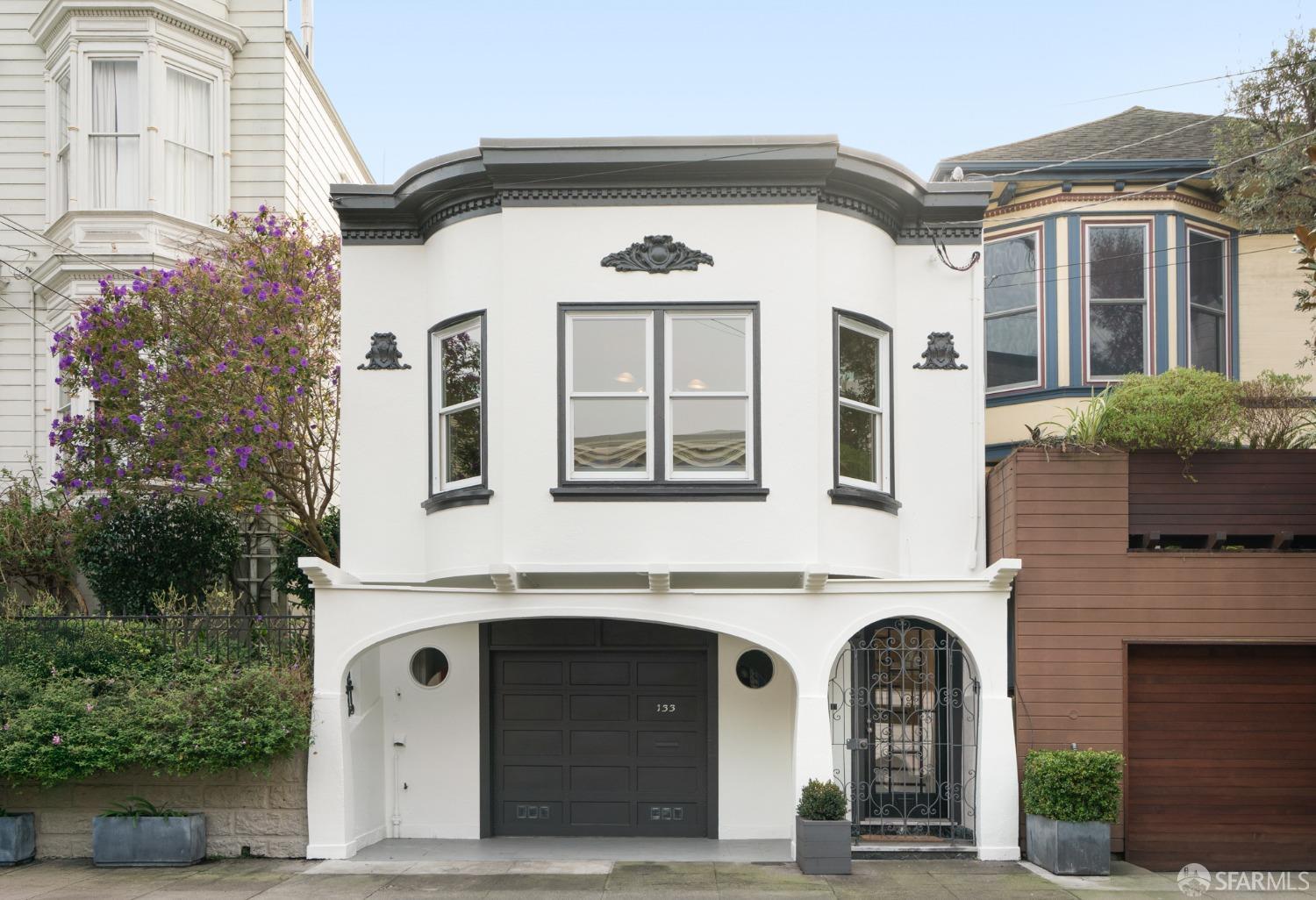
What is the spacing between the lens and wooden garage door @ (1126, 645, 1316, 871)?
493 inches

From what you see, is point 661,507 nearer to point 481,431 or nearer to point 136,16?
point 481,431

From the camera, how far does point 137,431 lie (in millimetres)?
14656

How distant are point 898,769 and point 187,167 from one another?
12210 millimetres

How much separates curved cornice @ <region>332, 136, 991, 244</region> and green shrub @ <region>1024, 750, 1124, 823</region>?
5671 millimetres

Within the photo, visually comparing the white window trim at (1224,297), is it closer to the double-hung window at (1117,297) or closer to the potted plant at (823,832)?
the double-hung window at (1117,297)

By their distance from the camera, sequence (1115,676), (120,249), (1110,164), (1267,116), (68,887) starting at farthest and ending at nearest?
(120,249) < (1110,164) < (1267,116) < (1115,676) < (68,887)

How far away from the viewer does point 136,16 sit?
55.9ft

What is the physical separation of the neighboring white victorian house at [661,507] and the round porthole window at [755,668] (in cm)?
3

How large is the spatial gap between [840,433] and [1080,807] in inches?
164

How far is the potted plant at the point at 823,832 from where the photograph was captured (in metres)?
11.8

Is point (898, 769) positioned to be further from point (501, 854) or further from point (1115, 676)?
point (501, 854)

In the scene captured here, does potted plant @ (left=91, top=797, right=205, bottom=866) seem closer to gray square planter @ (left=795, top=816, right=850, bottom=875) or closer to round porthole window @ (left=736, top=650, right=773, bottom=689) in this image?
round porthole window @ (left=736, top=650, right=773, bottom=689)

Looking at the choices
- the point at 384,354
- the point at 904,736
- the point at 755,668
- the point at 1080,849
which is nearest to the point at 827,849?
the point at 904,736

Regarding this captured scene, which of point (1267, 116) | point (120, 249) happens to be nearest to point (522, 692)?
point (120, 249)
